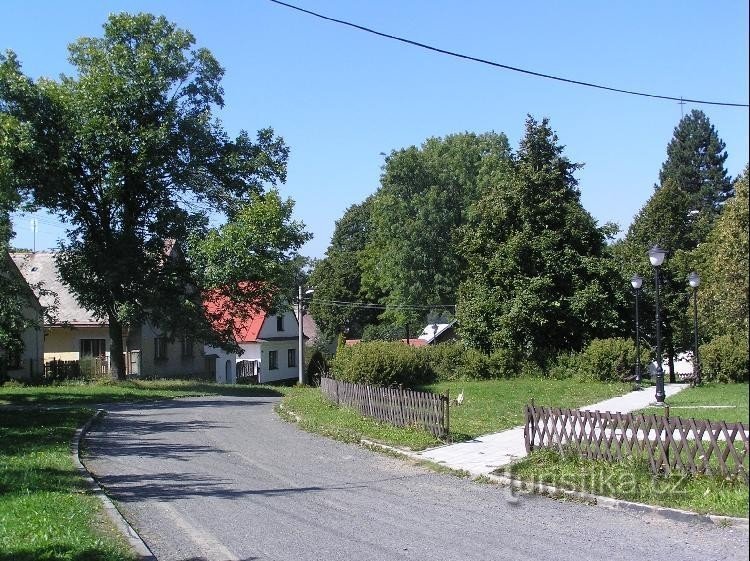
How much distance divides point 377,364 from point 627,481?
14549mm

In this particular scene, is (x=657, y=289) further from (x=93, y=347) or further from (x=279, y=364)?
(x=279, y=364)

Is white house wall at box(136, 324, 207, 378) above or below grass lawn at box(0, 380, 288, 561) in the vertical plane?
above

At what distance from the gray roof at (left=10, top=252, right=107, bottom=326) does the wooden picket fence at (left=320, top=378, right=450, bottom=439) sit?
2626 centimetres

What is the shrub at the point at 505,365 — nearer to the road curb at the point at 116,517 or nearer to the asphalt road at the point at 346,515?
the asphalt road at the point at 346,515

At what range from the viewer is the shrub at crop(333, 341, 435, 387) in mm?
23828

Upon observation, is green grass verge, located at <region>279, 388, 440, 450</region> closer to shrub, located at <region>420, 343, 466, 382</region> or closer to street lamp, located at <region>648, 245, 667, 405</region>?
street lamp, located at <region>648, 245, 667, 405</region>

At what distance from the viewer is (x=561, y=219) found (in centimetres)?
3369

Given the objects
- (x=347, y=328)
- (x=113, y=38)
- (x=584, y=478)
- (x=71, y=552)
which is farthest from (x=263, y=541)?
(x=347, y=328)

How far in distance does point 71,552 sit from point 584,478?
6.99 m

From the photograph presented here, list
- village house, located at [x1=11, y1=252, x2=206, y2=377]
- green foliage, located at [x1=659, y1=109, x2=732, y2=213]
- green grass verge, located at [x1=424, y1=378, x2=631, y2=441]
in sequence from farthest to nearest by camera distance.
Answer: village house, located at [x1=11, y1=252, x2=206, y2=377] → green grass verge, located at [x1=424, y1=378, x2=631, y2=441] → green foliage, located at [x1=659, y1=109, x2=732, y2=213]

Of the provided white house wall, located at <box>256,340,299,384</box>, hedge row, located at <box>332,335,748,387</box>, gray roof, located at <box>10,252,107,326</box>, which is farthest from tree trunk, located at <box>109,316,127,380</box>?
white house wall, located at <box>256,340,299,384</box>

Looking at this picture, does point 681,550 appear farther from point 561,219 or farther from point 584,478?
point 561,219

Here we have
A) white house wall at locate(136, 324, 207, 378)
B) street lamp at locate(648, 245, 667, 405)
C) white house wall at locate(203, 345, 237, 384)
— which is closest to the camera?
street lamp at locate(648, 245, 667, 405)

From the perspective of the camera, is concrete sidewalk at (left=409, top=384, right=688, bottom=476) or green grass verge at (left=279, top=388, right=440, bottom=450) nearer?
concrete sidewalk at (left=409, top=384, right=688, bottom=476)
